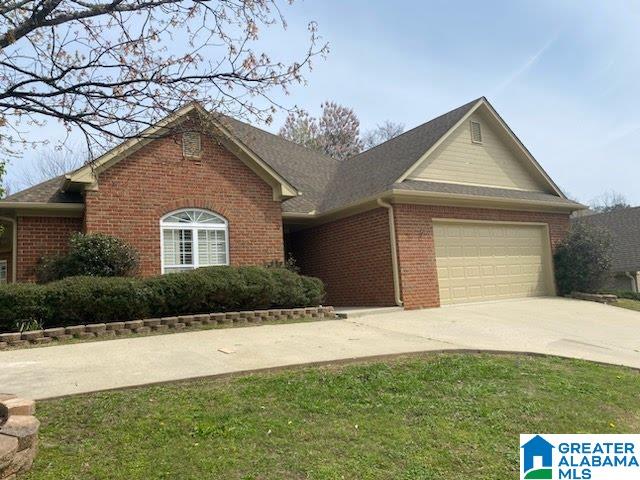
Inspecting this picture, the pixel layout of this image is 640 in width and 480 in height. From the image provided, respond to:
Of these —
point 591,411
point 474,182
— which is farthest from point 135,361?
point 474,182

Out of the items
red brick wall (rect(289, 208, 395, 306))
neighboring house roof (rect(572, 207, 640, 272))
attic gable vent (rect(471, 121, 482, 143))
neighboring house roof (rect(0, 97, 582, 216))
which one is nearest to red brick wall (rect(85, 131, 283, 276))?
neighboring house roof (rect(0, 97, 582, 216))

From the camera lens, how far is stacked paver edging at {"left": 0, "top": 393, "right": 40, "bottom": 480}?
356 centimetres

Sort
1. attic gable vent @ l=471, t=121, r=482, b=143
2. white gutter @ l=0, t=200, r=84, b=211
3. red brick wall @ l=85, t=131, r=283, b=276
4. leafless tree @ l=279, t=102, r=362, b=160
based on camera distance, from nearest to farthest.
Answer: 1. white gutter @ l=0, t=200, r=84, b=211
2. red brick wall @ l=85, t=131, r=283, b=276
3. attic gable vent @ l=471, t=121, r=482, b=143
4. leafless tree @ l=279, t=102, r=362, b=160

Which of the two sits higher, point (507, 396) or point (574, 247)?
point (574, 247)

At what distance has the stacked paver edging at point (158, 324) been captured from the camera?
8.62 meters

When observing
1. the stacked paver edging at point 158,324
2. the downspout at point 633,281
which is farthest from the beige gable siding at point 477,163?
the downspout at point 633,281

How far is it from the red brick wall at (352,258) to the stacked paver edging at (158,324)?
271cm

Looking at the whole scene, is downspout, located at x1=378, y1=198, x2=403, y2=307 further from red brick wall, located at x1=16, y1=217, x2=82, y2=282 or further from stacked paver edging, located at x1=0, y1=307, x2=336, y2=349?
red brick wall, located at x1=16, y1=217, x2=82, y2=282

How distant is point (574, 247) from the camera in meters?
16.9

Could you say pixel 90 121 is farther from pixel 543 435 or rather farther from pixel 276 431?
pixel 543 435

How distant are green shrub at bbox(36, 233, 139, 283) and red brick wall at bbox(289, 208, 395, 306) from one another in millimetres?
6146

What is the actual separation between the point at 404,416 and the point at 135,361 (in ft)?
12.8

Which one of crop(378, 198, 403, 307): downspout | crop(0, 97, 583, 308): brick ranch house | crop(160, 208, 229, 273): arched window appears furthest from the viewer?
crop(378, 198, 403, 307): downspout

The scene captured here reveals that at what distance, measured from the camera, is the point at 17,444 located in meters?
3.71
